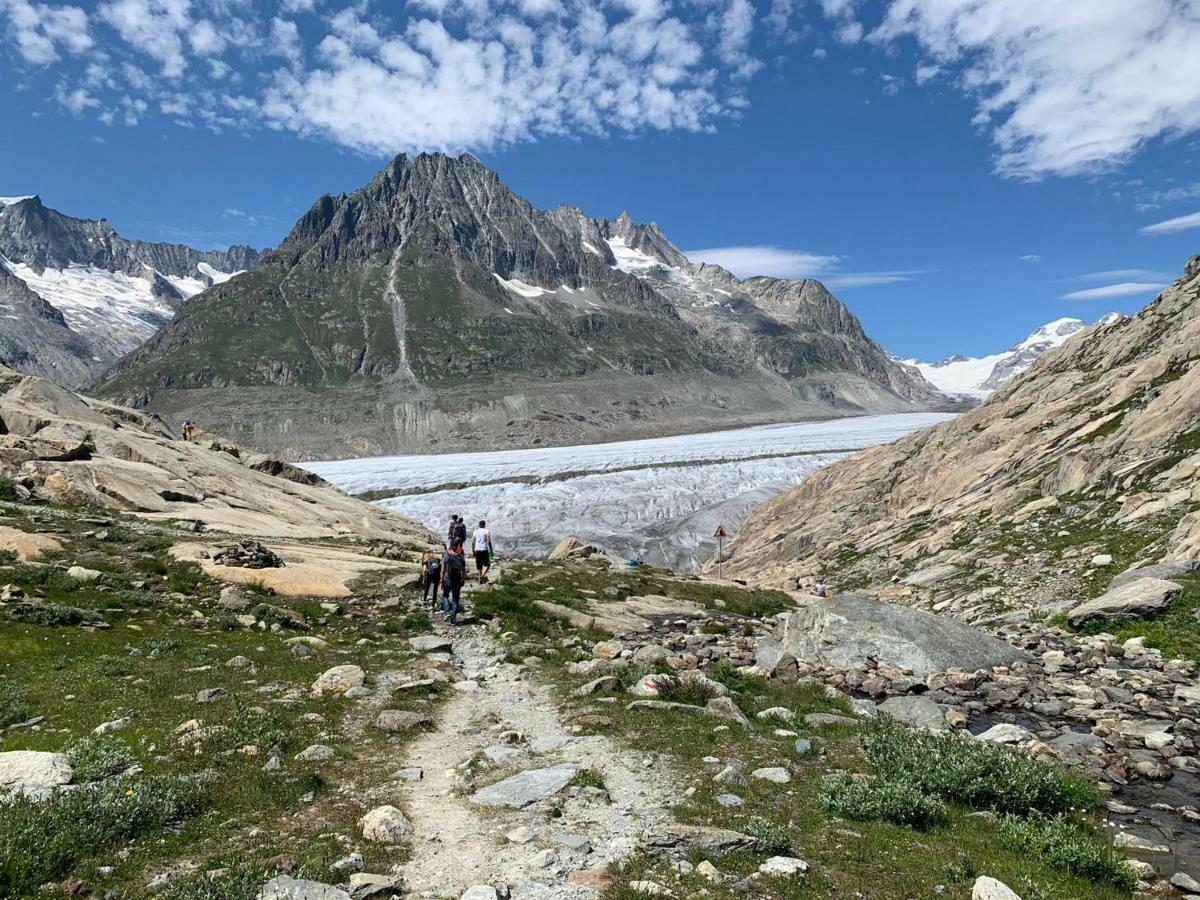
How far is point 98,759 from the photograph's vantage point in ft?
29.4

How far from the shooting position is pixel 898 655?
1698cm

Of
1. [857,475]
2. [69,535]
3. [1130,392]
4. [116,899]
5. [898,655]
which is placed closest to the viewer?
[116,899]

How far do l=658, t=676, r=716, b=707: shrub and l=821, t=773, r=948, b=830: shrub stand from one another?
4482 millimetres

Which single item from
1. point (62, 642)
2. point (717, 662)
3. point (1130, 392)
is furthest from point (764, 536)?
point (62, 642)

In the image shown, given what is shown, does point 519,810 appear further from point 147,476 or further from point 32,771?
point 147,476

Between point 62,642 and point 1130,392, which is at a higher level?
point 1130,392

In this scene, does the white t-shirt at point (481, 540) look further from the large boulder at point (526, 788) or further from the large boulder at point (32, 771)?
the large boulder at point (32, 771)

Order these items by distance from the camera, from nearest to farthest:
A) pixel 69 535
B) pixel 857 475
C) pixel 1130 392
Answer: pixel 69 535, pixel 1130 392, pixel 857 475

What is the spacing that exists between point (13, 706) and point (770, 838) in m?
11.6

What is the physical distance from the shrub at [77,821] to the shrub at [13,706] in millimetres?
3507

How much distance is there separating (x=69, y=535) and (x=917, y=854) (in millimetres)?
27625


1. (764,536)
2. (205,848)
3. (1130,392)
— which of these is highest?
(1130,392)

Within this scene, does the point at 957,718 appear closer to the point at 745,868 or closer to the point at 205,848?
the point at 745,868

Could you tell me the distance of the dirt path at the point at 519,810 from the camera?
23.9 feet
